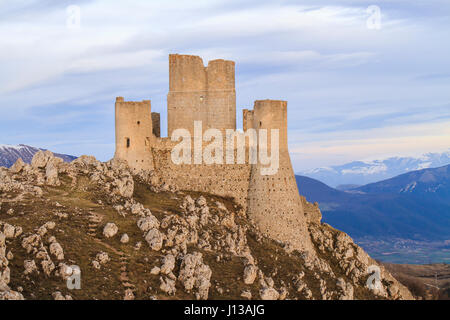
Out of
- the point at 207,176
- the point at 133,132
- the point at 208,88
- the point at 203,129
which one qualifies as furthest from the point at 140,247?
the point at 208,88

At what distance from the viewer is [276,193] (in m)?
55.5

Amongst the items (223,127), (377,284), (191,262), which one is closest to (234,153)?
(223,127)

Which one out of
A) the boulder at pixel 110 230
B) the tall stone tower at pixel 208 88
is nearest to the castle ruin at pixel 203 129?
the tall stone tower at pixel 208 88

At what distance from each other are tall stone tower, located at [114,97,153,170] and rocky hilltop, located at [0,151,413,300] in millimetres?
1371

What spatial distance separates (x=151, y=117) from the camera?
195 feet

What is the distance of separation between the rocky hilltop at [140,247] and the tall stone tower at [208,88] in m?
6.83

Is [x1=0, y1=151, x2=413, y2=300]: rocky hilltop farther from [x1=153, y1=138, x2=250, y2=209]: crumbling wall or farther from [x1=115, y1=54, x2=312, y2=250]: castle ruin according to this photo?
[x1=115, y1=54, x2=312, y2=250]: castle ruin

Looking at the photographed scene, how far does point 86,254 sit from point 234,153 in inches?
898

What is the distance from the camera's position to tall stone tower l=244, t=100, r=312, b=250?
55.2 metres

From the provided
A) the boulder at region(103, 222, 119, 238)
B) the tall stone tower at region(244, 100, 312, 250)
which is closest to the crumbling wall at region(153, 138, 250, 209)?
the tall stone tower at region(244, 100, 312, 250)

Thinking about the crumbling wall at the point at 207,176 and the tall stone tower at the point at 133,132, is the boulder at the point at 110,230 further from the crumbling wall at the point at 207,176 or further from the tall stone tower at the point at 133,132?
the tall stone tower at the point at 133,132

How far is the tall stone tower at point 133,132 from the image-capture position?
57656mm

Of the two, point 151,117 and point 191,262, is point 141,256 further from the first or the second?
point 151,117
